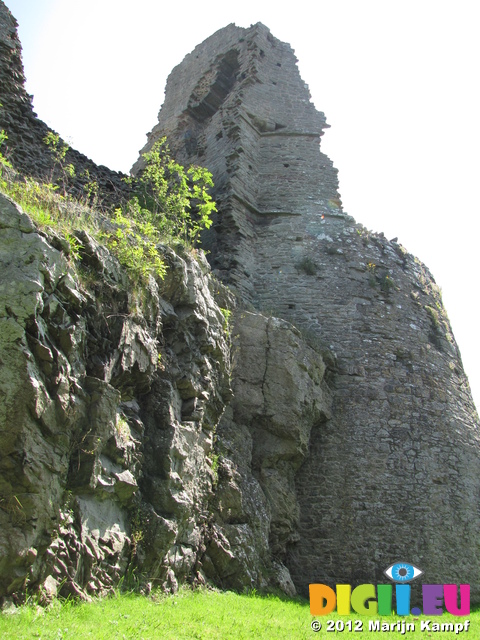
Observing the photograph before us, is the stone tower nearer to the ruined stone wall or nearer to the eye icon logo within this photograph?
the eye icon logo

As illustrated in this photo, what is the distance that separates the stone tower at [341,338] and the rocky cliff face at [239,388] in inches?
1.5

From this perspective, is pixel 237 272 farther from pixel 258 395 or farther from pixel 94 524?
pixel 94 524

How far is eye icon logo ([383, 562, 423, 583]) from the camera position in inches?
323

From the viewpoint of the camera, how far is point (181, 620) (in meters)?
4.59

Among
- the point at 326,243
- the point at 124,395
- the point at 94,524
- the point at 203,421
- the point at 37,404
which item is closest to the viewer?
the point at 37,404

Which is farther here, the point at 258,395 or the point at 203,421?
the point at 258,395

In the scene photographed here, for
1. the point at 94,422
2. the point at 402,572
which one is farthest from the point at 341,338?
the point at 94,422

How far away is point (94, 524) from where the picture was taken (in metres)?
4.66

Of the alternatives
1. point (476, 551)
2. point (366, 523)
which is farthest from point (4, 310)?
point (476, 551)

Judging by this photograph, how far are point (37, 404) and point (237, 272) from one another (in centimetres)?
687

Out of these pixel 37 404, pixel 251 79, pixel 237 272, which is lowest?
pixel 37 404

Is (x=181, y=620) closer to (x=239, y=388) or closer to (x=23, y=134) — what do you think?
(x=239, y=388)

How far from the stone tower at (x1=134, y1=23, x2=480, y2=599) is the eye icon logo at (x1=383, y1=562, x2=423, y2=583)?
0.09m

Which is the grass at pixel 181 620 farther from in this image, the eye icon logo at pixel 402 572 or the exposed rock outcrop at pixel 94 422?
the eye icon logo at pixel 402 572
